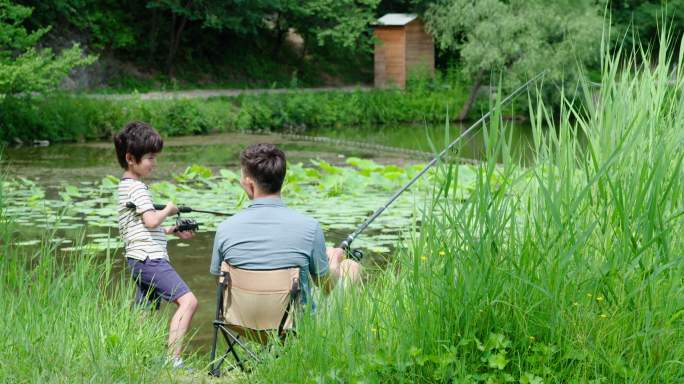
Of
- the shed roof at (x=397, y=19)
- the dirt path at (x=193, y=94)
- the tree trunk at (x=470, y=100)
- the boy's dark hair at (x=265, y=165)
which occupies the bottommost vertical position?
the tree trunk at (x=470, y=100)

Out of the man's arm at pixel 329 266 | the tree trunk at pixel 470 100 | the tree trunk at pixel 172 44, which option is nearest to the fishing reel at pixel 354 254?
the man's arm at pixel 329 266

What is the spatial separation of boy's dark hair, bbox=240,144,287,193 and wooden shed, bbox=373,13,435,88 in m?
23.9

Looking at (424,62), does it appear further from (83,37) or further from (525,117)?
(83,37)

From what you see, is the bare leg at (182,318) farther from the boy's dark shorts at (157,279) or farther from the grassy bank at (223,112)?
the grassy bank at (223,112)

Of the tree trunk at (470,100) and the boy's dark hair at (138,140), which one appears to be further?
the tree trunk at (470,100)

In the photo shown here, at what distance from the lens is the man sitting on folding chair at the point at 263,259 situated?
11.7 feet

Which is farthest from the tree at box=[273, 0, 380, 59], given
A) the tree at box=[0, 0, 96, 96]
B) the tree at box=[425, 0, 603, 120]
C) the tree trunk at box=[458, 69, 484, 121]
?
the tree at box=[0, 0, 96, 96]

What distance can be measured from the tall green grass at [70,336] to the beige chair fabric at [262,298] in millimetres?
326

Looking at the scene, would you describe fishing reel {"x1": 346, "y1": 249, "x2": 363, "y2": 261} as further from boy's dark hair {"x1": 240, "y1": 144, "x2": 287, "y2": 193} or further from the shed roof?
the shed roof

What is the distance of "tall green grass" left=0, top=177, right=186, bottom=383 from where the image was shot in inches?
130

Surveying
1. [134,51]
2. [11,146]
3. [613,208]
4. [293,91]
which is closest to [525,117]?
[293,91]

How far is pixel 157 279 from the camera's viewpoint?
425 cm

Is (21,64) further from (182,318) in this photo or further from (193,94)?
(182,318)

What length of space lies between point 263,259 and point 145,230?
0.88 metres
